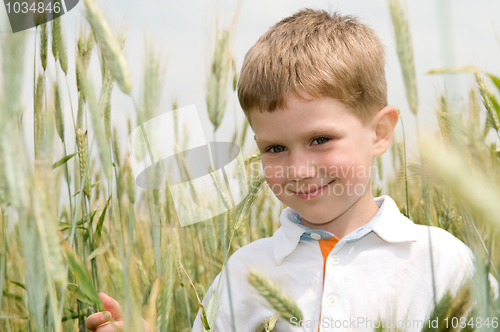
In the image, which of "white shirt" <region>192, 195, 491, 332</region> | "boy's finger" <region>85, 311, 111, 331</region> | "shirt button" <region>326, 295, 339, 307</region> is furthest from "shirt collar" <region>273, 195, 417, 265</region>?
"boy's finger" <region>85, 311, 111, 331</region>

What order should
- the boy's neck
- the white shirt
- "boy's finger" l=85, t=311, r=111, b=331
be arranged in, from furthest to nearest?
1. the boy's neck
2. the white shirt
3. "boy's finger" l=85, t=311, r=111, b=331

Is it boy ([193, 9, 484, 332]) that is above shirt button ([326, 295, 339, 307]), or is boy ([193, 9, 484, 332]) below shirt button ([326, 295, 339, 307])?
above

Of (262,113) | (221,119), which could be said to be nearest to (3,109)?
(221,119)

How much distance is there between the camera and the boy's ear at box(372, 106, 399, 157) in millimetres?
1009

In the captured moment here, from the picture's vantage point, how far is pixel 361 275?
0.89 m

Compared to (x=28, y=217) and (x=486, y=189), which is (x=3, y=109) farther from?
(x=486, y=189)

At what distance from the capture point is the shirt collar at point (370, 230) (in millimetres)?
899

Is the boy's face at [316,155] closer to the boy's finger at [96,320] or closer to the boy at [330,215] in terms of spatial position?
the boy at [330,215]

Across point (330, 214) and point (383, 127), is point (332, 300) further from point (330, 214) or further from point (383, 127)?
point (383, 127)

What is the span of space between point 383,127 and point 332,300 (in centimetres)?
41

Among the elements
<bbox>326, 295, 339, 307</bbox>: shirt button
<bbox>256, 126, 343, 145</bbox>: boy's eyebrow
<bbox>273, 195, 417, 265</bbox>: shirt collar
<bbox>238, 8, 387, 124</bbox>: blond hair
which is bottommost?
<bbox>326, 295, 339, 307</bbox>: shirt button

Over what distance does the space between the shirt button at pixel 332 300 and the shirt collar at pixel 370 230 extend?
111mm

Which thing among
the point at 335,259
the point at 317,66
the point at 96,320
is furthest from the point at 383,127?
the point at 96,320

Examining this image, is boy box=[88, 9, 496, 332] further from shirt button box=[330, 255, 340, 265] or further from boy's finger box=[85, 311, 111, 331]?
boy's finger box=[85, 311, 111, 331]
